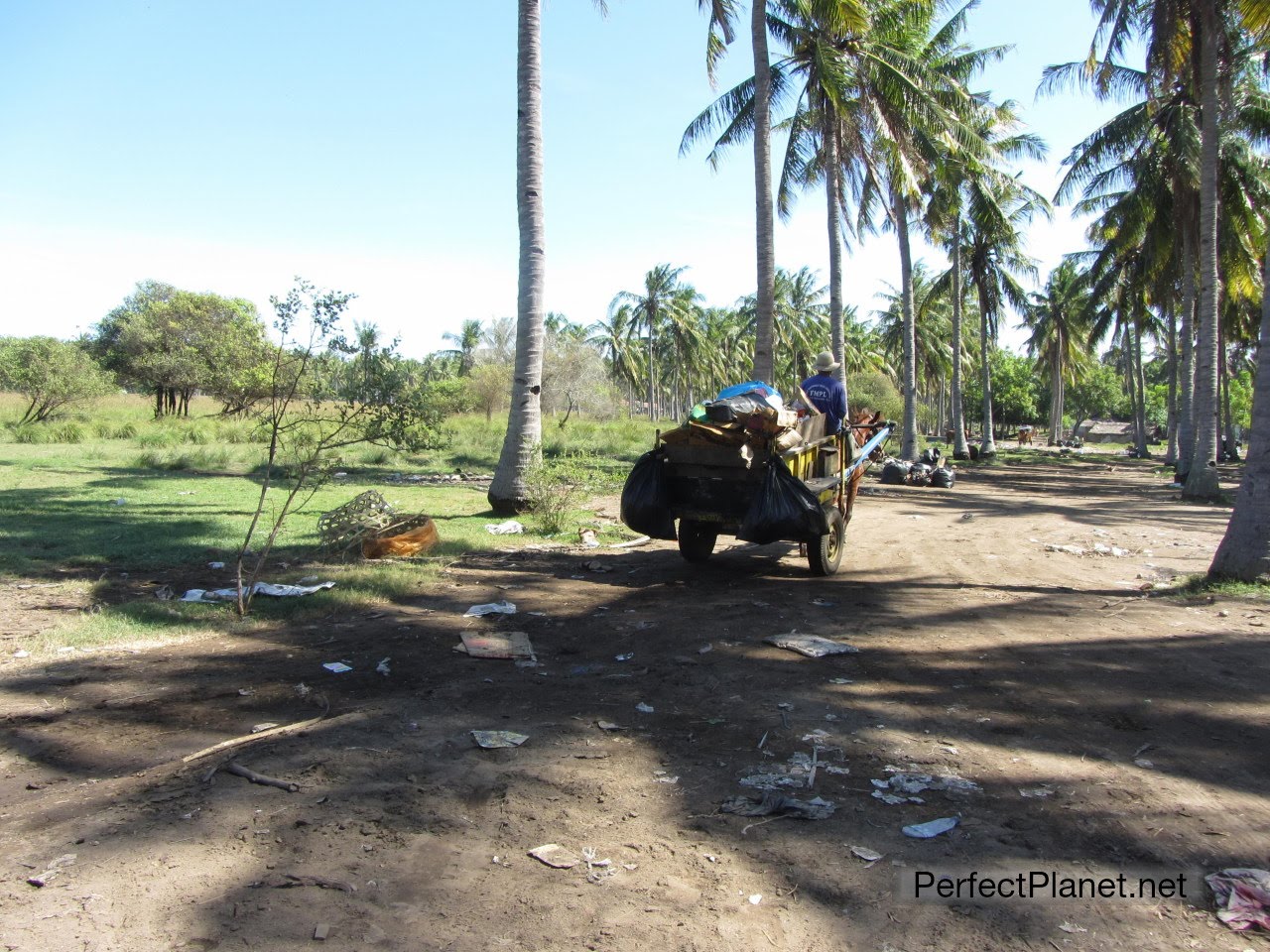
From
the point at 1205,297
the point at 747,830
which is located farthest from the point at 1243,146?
the point at 747,830

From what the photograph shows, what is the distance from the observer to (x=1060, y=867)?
3.21m

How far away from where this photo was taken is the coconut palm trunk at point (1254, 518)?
25.5ft

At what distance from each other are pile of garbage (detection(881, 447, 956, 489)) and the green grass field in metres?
6.82

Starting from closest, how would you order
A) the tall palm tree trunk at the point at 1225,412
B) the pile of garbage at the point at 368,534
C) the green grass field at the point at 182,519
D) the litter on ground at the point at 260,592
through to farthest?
the green grass field at the point at 182,519, the litter on ground at the point at 260,592, the pile of garbage at the point at 368,534, the tall palm tree trunk at the point at 1225,412

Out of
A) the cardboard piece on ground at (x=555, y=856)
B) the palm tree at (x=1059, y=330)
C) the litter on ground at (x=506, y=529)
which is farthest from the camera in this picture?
the palm tree at (x=1059, y=330)

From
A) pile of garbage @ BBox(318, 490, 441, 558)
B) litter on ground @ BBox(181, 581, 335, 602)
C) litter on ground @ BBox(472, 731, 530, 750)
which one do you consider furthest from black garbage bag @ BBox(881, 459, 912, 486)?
litter on ground @ BBox(472, 731, 530, 750)

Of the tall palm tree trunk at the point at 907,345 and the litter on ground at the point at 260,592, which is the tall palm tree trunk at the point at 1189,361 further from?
the litter on ground at the point at 260,592

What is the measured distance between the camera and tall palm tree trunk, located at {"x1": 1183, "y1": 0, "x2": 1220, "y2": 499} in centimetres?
1633

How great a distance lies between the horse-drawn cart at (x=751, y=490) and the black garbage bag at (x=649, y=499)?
0.01 metres

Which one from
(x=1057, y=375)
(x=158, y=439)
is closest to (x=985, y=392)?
(x=1057, y=375)

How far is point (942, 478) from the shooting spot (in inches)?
812

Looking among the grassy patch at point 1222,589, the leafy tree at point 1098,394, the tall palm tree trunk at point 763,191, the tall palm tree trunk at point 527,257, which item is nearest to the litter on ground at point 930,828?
the grassy patch at point 1222,589

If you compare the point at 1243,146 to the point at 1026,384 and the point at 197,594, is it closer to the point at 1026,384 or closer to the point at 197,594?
the point at 197,594

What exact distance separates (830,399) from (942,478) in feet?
41.1
